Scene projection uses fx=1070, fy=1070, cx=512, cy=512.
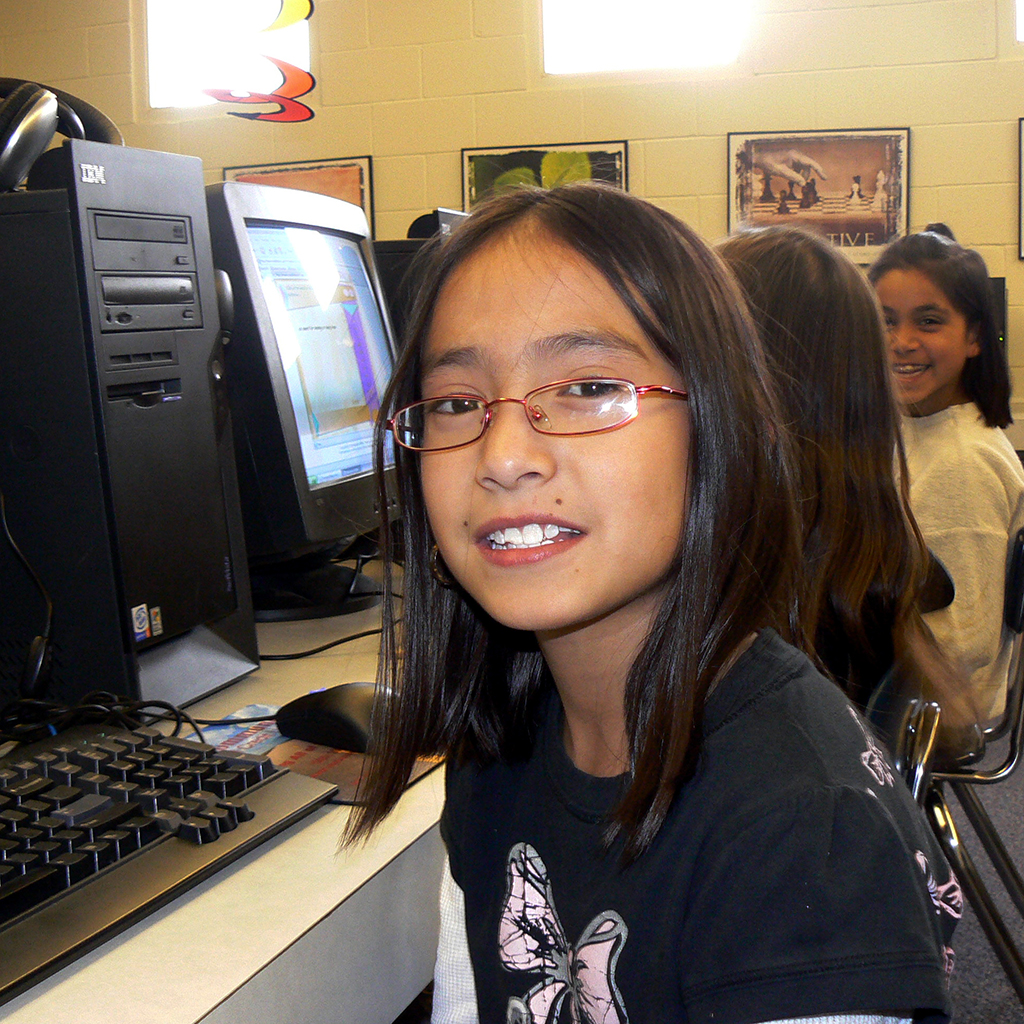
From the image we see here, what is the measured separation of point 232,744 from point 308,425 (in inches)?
19.3

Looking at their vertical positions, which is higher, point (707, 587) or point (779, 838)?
point (707, 587)

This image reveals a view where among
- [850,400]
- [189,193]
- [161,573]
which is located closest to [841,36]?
[850,400]

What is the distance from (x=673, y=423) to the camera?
68cm

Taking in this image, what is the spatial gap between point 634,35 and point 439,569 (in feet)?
10.8

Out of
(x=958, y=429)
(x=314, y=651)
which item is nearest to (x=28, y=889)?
(x=314, y=651)

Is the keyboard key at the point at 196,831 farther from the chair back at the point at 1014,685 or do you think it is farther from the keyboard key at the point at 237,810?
the chair back at the point at 1014,685

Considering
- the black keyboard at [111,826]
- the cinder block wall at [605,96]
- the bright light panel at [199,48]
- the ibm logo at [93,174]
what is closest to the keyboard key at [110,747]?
the black keyboard at [111,826]

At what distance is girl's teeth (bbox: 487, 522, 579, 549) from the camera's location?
662mm

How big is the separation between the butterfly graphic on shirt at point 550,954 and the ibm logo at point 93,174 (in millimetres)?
653

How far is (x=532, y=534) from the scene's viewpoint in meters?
0.66

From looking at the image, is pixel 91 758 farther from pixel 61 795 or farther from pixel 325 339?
pixel 325 339

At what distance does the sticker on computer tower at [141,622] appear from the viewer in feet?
3.04

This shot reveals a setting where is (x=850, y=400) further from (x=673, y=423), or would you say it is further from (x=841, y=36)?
(x=841, y=36)

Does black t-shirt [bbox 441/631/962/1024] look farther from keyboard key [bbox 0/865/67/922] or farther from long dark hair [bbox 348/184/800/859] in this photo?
keyboard key [bbox 0/865/67/922]
